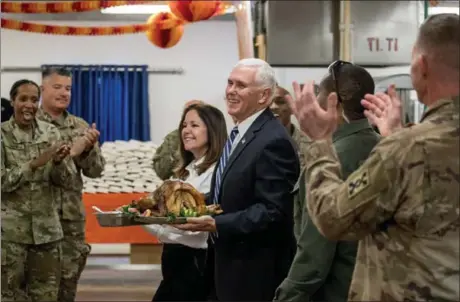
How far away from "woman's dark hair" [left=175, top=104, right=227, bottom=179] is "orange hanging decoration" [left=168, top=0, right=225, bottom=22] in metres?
2.78

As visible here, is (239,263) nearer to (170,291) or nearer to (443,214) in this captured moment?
(170,291)

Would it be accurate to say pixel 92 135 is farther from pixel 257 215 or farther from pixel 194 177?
pixel 257 215

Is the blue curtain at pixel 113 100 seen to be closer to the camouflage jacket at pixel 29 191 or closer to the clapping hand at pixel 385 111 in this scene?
the camouflage jacket at pixel 29 191

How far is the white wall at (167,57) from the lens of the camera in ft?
38.2

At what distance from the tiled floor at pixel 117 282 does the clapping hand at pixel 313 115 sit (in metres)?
5.24

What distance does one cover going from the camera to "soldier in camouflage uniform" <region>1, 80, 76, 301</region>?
4.34 m

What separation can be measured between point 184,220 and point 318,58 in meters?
4.13

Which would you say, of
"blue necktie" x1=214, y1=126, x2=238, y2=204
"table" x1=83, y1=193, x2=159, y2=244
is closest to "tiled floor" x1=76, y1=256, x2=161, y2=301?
"table" x1=83, y1=193, x2=159, y2=244

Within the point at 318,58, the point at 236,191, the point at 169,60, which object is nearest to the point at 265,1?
the point at 318,58

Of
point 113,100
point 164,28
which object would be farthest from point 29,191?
point 113,100

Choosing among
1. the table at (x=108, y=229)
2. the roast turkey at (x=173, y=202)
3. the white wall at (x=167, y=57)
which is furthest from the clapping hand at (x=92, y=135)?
the white wall at (x=167, y=57)

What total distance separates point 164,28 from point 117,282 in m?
2.42

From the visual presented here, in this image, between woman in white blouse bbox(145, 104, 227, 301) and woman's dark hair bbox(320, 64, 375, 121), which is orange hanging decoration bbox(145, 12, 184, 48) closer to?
woman in white blouse bbox(145, 104, 227, 301)

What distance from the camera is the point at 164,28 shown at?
26.3 feet
